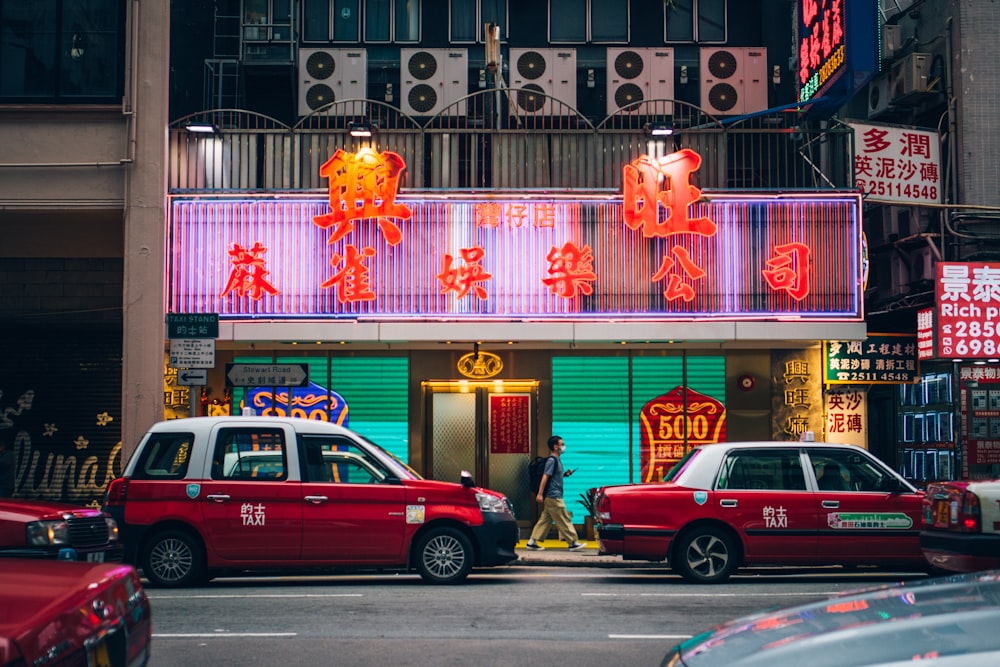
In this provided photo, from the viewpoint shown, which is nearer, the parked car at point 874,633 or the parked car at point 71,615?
the parked car at point 874,633

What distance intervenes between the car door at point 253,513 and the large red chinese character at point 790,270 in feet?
30.0

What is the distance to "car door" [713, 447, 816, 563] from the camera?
44.6 feet

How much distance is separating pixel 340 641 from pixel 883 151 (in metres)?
15.4

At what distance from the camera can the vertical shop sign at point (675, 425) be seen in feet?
65.9

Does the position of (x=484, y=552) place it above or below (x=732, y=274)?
below

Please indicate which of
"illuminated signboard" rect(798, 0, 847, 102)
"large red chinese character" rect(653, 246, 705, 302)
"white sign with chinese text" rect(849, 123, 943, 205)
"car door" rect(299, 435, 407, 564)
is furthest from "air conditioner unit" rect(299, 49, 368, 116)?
"car door" rect(299, 435, 407, 564)

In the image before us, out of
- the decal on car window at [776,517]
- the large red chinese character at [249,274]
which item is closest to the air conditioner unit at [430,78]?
the large red chinese character at [249,274]

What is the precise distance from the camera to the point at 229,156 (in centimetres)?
1984

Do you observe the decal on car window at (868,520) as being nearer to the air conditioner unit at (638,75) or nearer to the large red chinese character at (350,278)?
the large red chinese character at (350,278)

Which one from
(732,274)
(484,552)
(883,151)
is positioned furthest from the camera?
(883,151)

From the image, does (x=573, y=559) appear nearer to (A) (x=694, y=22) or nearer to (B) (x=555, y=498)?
(B) (x=555, y=498)

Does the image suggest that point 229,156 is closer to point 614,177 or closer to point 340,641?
point 614,177

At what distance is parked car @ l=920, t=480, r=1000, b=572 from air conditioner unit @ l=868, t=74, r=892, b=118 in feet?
43.9

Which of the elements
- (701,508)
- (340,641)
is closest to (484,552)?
(701,508)
